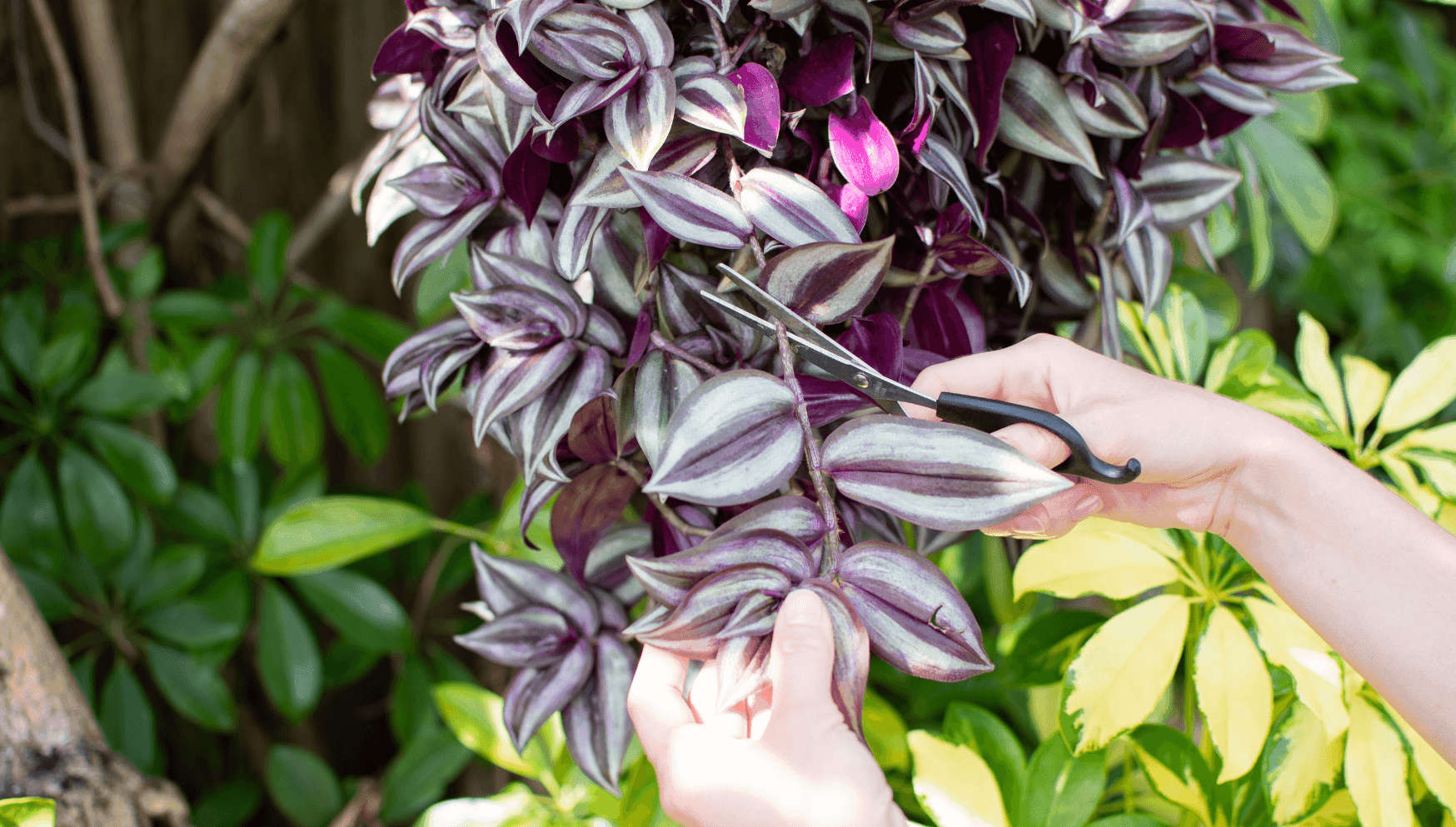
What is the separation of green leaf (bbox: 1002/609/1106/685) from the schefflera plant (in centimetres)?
20

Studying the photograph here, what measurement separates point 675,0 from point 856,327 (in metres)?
0.17

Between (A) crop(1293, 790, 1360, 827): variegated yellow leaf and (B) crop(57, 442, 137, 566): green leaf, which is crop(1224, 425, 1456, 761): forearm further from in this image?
(B) crop(57, 442, 137, 566): green leaf

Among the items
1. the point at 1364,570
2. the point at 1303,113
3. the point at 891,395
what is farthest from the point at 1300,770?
the point at 1303,113

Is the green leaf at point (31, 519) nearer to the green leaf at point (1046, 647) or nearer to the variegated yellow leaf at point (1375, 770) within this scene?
the green leaf at point (1046, 647)

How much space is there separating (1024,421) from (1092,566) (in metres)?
0.16

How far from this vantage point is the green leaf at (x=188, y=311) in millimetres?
917

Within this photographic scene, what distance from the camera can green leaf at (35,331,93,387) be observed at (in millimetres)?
857

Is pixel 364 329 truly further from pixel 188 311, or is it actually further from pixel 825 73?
pixel 825 73

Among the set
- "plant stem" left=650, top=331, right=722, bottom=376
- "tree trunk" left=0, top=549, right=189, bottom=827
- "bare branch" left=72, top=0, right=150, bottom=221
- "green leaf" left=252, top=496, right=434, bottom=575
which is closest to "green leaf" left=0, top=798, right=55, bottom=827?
"tree trunk" left=0, top=549, right=189, bottom=827

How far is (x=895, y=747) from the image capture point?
2.12 ft

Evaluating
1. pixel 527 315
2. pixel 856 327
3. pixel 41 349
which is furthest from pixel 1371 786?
pixel 41 349

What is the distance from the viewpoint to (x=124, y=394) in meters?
0.84

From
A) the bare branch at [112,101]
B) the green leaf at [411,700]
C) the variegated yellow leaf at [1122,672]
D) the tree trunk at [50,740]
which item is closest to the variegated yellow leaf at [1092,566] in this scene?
the variegated yellow leaf at [1122,672]

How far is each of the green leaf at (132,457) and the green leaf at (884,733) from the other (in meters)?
0.73
